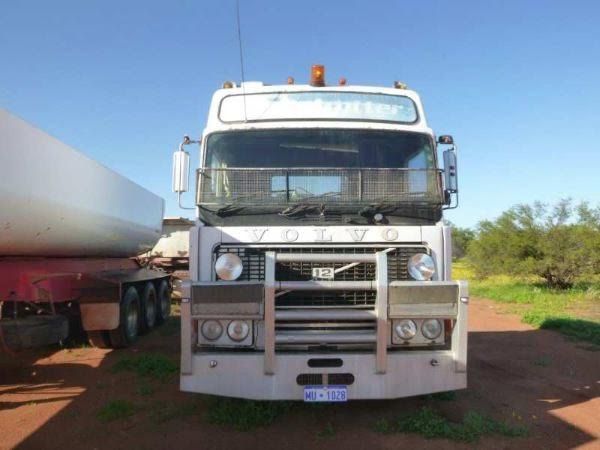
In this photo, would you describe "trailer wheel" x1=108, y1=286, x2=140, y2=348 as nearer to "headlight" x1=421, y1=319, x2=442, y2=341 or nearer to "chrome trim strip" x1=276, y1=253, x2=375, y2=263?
"chrome trim strip" x1=276, y1=253, x2=375, y2=263

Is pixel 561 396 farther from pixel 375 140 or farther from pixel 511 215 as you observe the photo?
pixel 511 215

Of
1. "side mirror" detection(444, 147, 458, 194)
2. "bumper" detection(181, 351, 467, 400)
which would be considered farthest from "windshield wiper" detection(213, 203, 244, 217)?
"side mirror" detection(444, 147, 458, 194)

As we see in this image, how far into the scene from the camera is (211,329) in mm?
4582

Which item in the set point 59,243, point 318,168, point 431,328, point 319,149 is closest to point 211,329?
point 318,168

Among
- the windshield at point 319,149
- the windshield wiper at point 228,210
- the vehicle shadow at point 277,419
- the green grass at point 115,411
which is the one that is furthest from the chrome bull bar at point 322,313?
the green grass at point 115,411

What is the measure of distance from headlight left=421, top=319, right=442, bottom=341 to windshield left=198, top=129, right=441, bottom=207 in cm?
113

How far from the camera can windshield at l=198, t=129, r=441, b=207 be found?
5047 millimetres

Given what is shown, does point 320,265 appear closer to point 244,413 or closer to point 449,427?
point 244,413

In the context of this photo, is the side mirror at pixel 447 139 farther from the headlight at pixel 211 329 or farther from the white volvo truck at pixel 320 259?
the headlight at pixel 211 329

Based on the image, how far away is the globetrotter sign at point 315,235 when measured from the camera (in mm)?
4711

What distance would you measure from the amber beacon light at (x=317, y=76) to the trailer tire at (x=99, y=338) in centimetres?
538

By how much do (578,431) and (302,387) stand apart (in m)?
2.59

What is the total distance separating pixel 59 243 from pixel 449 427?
5.21 m

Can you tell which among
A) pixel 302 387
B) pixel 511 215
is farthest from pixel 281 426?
pixel 511 215
